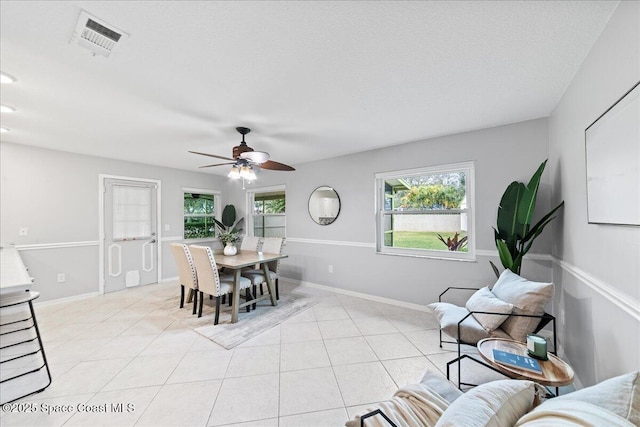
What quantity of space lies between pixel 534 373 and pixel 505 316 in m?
0.52

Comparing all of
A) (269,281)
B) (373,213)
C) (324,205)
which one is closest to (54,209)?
(269,281)

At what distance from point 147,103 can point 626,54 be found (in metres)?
3.31

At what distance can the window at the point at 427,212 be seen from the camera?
3.10m

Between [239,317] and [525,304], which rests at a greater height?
[525,304]

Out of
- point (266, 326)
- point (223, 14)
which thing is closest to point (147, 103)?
point (223, 14)

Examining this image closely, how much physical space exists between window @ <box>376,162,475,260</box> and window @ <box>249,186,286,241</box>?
2276mm

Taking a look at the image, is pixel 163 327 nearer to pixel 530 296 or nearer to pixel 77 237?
pixel 77 237

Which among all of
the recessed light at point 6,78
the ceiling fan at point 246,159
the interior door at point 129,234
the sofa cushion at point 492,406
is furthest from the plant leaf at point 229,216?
the sofa cushion at point 492,406

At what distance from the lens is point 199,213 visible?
18.5 feet

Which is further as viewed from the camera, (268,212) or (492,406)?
(268,212)

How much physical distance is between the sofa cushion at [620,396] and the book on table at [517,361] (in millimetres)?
777

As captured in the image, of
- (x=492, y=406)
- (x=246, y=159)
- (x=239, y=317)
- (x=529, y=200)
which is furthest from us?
(x=239, y=317)

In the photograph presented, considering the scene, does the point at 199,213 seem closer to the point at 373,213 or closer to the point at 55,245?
the point at 55,245

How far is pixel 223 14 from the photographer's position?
1259mm
